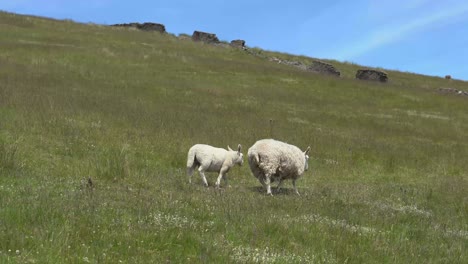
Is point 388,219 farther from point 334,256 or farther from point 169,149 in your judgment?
point 169,149

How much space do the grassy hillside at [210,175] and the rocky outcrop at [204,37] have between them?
29699 millimetres

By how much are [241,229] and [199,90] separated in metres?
28.1

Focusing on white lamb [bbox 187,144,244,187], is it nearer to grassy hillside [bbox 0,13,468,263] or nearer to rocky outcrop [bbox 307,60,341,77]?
grassy hillside [bbox 0,13,468,263]

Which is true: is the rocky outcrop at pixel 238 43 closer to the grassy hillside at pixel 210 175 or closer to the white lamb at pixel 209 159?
the grassy hillside at pixel 210 175

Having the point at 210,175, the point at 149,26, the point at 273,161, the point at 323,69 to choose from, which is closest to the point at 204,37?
the point at 149,26

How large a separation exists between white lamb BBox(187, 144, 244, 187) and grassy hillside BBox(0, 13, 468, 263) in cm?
51

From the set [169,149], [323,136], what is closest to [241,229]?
[169,149]

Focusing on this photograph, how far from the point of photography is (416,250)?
8477mm

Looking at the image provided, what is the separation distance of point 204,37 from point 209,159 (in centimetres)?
6384

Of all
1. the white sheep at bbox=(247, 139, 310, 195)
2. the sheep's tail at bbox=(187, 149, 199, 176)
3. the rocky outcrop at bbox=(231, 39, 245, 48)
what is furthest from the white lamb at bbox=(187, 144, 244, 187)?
the rocky outcrop at bbox=(231, 39, 245, 48)

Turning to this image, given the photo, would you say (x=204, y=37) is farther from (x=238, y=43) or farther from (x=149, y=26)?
(x=149, y=26)

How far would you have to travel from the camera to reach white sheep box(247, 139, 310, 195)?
44.9ft

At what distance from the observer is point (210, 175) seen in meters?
16.1

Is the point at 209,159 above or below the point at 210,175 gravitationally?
above
